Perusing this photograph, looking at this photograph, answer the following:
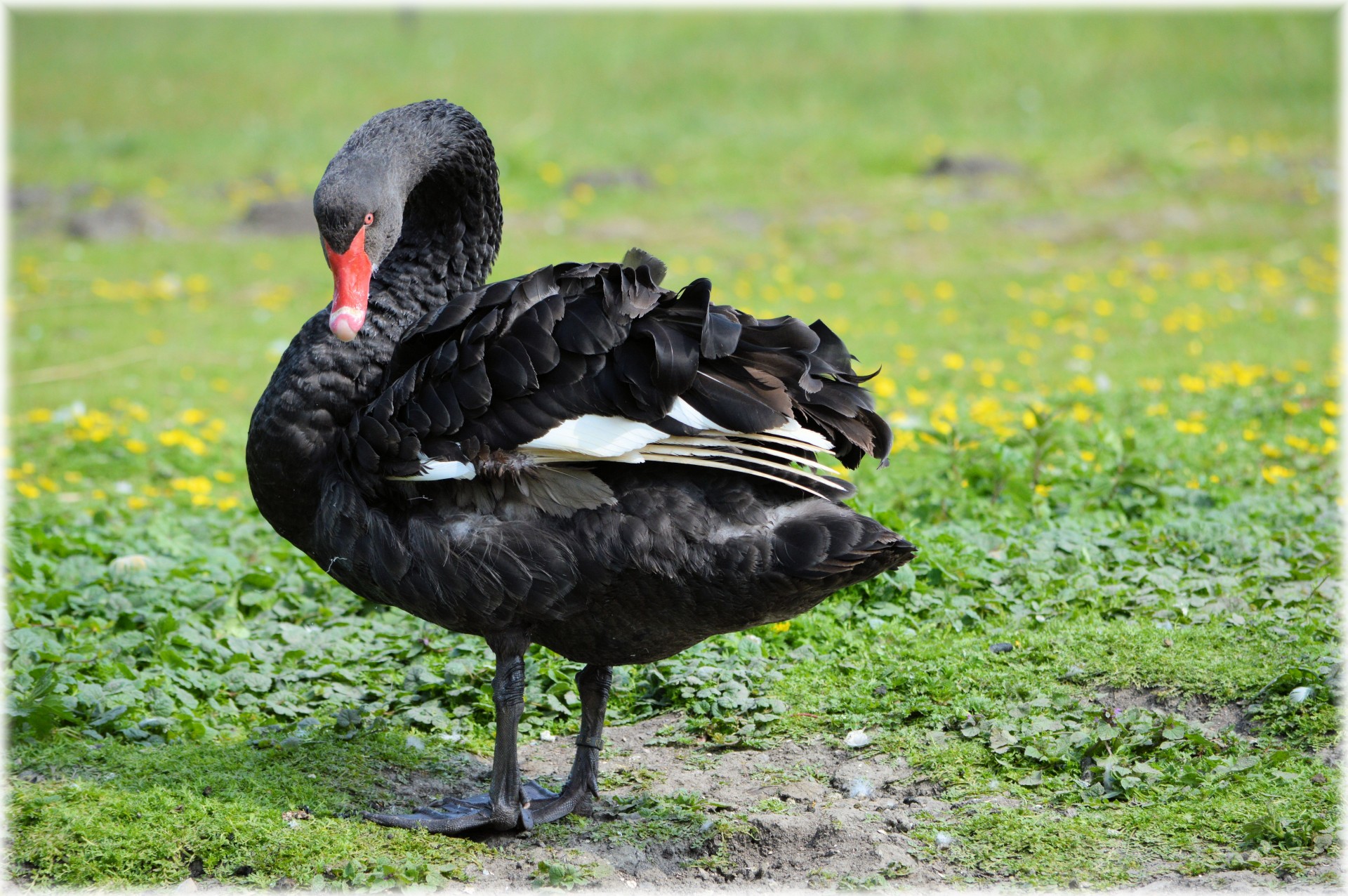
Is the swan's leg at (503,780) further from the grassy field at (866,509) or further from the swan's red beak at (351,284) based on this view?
the swan's red beak at (351,284)

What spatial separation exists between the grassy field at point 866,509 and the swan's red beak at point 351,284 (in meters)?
1.30

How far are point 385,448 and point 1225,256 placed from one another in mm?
9676

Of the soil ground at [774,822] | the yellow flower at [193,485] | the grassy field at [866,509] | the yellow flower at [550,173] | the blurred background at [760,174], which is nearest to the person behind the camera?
the soil ground at [774,822]

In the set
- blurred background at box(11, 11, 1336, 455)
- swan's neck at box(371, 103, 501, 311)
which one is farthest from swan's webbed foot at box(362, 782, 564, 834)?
blurred background at box(11, 11, 1336, 455)

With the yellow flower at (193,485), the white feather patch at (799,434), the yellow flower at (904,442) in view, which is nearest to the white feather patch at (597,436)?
the white feather patch at (799,434)

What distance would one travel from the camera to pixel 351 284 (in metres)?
3.54

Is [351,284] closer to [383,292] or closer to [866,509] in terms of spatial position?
[383,292]

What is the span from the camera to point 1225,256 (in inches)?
438

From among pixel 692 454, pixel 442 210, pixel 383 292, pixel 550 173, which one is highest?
pixel 550 173

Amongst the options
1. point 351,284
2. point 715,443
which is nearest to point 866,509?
point 715,443

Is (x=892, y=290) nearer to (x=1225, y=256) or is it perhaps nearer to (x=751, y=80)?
(x=1225, y=256)

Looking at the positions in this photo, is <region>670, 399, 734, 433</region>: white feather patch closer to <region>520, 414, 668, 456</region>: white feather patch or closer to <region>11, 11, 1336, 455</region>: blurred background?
<region>520, 414, 668, 456</region>: white feather patch

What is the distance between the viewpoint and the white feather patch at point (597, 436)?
310 cm

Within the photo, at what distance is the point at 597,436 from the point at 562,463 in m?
0.18
